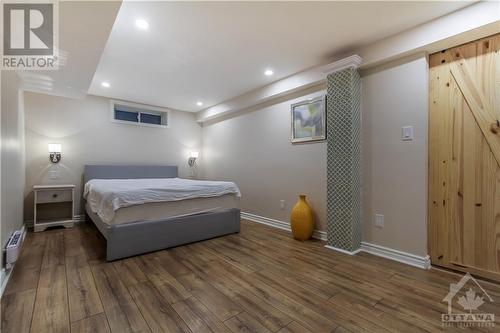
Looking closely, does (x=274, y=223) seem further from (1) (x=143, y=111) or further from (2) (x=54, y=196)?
(1) (x=143, y=111)

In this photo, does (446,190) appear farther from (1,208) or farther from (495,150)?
(1,208)

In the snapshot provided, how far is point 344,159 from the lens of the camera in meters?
2.60

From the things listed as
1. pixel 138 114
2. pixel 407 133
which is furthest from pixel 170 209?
pixel 138 114

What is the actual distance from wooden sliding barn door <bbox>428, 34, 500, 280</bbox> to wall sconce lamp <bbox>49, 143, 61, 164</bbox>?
521 centimetres

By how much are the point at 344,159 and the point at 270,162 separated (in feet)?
4.69

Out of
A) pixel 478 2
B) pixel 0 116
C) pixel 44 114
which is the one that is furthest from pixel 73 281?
pixel 478 2

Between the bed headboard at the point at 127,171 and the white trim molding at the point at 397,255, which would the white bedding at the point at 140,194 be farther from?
the white trim molding at the point at 397,255

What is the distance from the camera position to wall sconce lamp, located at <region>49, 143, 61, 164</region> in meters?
3.65

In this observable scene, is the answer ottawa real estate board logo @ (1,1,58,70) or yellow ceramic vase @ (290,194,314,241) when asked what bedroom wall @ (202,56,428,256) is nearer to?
Answer: yellow ceramic vase @ (290,194,314,241)

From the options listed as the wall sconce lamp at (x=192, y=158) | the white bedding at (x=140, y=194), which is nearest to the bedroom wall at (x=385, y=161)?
the white bedding at (x=140, y=194)

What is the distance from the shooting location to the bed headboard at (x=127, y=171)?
4.01 meters

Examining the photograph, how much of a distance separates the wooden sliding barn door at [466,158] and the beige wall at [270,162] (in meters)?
1.20

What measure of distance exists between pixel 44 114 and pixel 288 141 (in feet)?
13.3

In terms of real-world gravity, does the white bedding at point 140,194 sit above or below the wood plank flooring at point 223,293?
above
